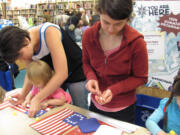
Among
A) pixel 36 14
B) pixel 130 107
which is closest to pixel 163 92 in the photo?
pixel 130 107

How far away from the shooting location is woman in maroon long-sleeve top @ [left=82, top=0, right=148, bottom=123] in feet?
2.88

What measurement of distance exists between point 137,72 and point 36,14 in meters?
9.39

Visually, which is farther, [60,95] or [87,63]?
[60,95]

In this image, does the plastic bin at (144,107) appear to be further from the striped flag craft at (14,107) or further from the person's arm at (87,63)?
the striped flag craft at (14,107)

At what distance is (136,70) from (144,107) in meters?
1.02

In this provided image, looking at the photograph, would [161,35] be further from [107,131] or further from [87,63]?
[107,131]

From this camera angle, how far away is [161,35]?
180 centimetres

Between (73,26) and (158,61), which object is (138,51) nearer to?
(158,61)

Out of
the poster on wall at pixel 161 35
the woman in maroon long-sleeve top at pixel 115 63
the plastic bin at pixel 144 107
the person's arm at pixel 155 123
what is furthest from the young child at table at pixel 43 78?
the poster on wall at pixel 161 35

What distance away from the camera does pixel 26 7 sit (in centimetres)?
941

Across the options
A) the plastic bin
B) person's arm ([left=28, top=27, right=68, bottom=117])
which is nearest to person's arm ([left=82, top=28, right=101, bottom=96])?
A: person's arm ([left=28, top=27, right=68, bottom=117])

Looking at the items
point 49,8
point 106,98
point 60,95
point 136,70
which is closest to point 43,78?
point 60,95

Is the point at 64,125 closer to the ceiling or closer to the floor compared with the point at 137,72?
closer to the floor

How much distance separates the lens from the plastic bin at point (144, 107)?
71.6 inches
